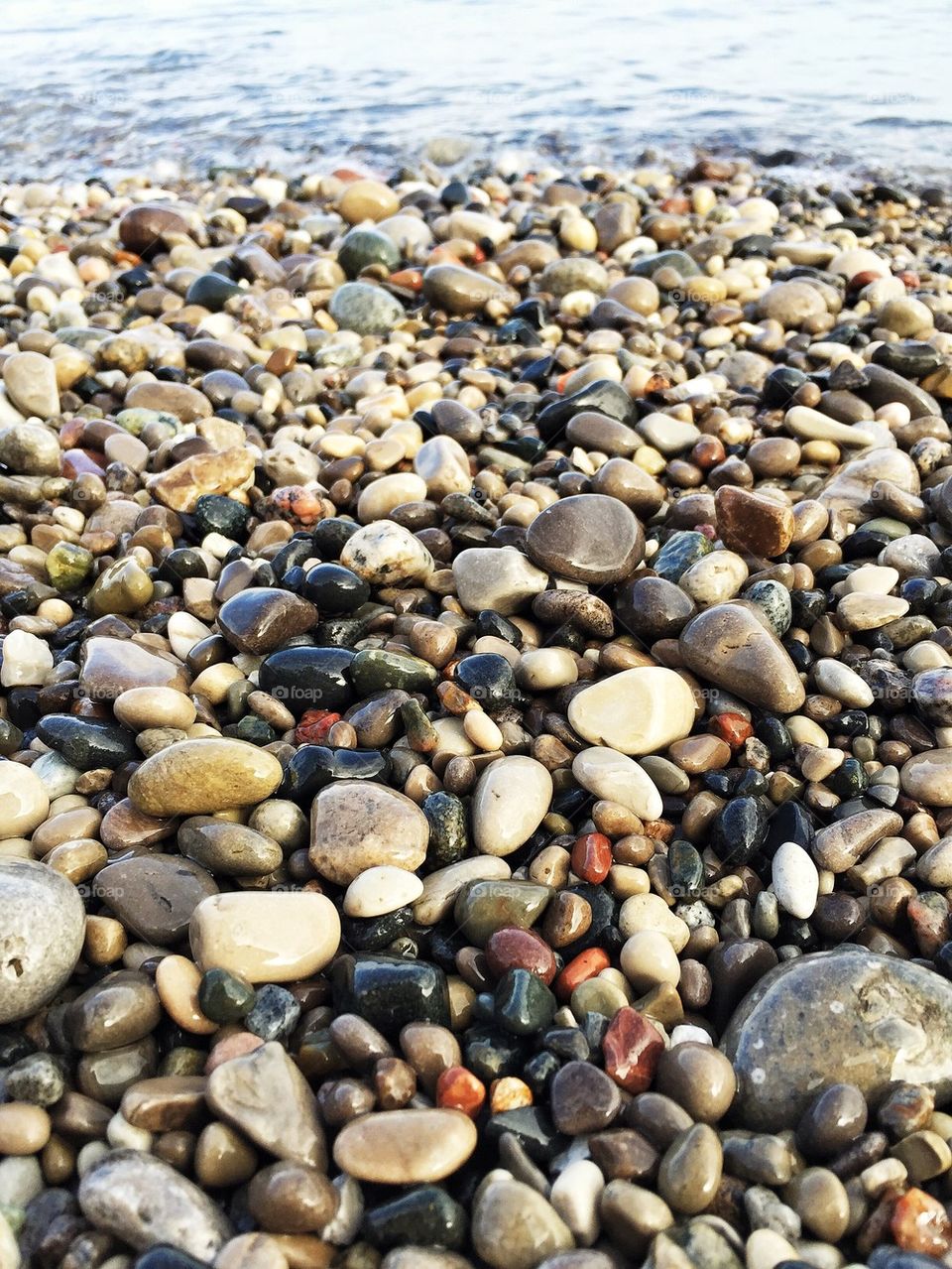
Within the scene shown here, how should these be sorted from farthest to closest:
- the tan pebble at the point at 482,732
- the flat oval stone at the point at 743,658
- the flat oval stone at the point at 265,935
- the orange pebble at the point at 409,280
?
the orange pebble at the point at 409,280 < the flat oval stone at the point at 743,658 < the tan pebble at the point at 482,732 < the flat oval stone at the point at 265,935

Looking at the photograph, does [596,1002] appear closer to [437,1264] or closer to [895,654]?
[437,1264]

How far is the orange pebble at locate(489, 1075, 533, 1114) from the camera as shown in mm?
2055

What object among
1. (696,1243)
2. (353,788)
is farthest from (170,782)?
(696,1243)

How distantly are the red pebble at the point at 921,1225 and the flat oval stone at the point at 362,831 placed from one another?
4.17ft

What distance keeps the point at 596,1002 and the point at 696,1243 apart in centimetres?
56

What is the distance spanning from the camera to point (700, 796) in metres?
2.76

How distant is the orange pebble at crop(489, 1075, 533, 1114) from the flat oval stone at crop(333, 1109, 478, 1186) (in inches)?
3.7

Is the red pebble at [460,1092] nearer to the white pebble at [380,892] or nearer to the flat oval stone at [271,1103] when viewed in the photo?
the flat oval stone at [271,1103]

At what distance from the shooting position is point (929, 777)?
2742 millimetres

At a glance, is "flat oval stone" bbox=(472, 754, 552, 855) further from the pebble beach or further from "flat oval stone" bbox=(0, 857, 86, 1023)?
"flat oval stone" bbox=(0, 857, 86, 1023)

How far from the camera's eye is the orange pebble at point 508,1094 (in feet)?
6.74

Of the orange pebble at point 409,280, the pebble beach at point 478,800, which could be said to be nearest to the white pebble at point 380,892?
the pebble beach at point 478,800

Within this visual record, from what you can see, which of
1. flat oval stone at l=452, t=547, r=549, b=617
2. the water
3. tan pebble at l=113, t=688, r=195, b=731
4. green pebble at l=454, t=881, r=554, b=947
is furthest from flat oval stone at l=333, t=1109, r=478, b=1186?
the water

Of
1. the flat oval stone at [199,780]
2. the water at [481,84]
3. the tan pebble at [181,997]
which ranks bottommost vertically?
the tan pebble at [181,997]
